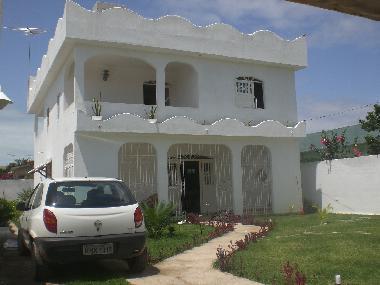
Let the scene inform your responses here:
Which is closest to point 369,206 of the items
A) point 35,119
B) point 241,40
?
point 241,40

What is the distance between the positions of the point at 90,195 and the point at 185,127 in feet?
28.4

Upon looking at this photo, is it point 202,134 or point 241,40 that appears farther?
point 241,40

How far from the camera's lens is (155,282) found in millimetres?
6586

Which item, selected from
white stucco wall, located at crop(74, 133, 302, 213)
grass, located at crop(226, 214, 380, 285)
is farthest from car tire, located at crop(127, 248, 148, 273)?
white stucco wall, located at crop(74, 133, 302, 213)

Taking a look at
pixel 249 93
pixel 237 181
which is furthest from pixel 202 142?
pixel 249 93

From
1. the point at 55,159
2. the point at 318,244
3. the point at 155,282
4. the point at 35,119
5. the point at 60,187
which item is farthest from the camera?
the point at 35,119

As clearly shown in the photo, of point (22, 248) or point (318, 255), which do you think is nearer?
point (318, 255)

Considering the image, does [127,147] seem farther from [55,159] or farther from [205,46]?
[205,46]

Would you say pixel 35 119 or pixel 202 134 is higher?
pixel 35 119

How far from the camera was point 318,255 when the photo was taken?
308 inches

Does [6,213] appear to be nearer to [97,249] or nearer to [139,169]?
[139,169]

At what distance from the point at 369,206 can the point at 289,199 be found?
2963 mm

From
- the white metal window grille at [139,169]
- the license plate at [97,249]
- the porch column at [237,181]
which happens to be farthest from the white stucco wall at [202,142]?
the license plate at [97,249]

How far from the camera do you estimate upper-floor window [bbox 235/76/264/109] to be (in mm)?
17703
